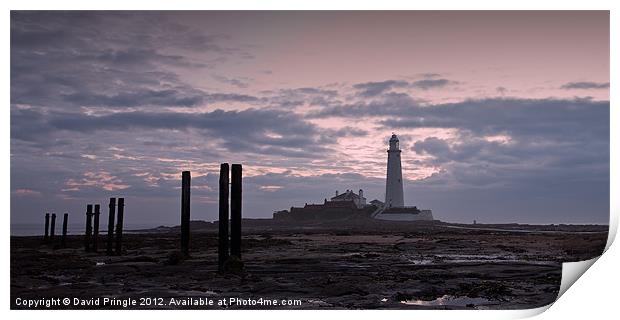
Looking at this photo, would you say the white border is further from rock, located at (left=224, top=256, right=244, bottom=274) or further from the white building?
the white building

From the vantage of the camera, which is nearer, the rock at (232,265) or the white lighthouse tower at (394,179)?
the rock at (232,265)

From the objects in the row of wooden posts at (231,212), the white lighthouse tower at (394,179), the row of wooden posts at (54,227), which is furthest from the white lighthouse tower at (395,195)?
the row of wooden posts at (231,212)

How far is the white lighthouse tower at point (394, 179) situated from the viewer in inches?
1704

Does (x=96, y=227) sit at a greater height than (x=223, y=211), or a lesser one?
lesser

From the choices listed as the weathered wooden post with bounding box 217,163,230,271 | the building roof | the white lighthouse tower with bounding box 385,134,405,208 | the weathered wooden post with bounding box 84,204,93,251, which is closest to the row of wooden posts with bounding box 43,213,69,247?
the weathered wooden post with bounding box 84,204,93,251

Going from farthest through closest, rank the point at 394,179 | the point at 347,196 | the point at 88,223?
the point at 347,196 → the point at 394,179 → the point at 88,223

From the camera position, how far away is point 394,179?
4506 centimetres

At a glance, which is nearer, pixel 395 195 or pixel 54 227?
pixel 54 227

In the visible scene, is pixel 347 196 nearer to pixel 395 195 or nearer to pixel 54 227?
pixel 395 195
